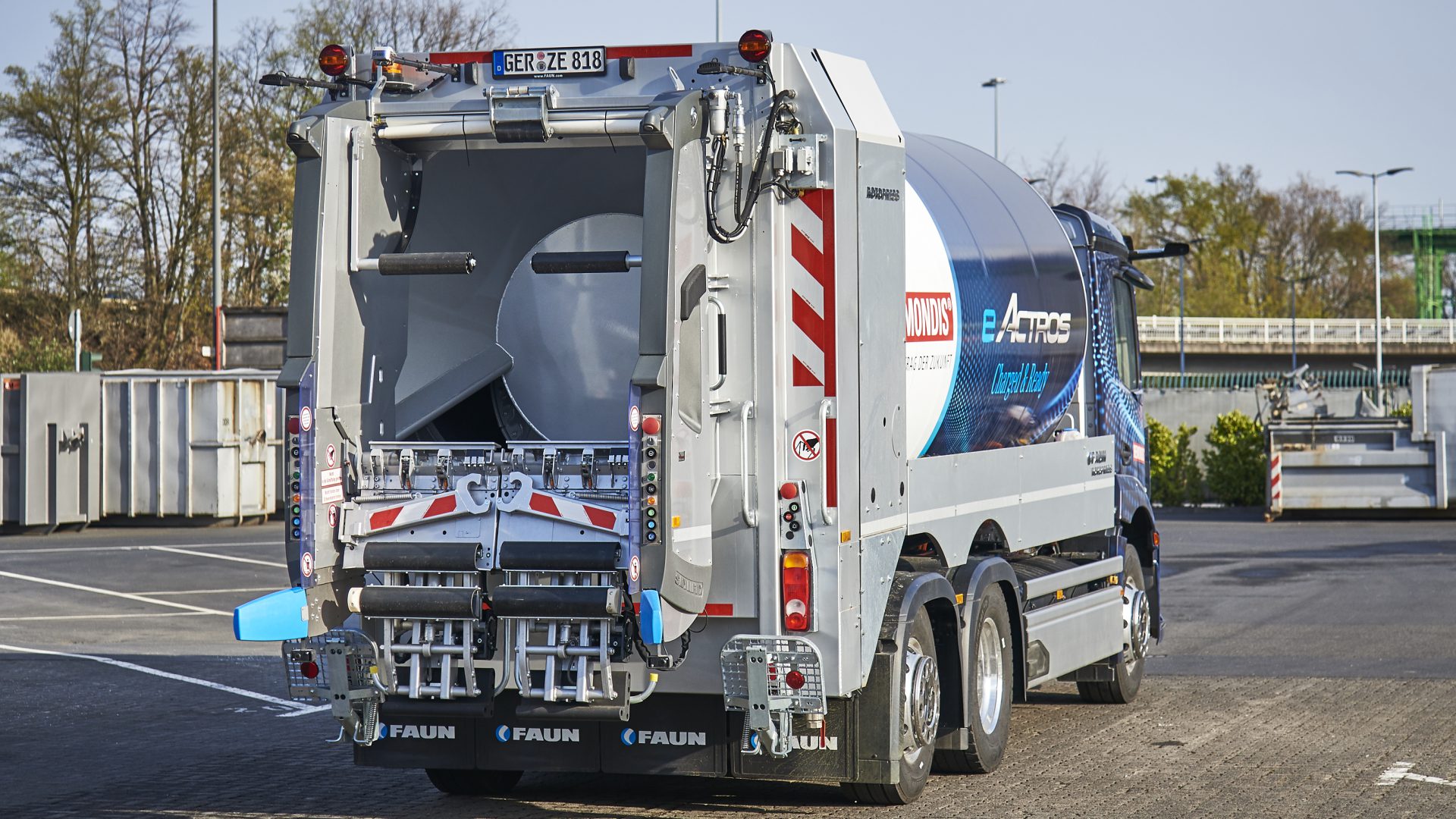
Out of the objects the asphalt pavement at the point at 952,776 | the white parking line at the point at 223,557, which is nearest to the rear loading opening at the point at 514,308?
the asphalt pavement at the point at 952,776

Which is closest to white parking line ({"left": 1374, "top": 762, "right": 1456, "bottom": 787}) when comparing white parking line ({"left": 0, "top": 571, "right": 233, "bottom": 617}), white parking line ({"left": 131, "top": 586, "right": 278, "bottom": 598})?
white parking line ({"left": 0, "top": 571, "right": 233, "bottom": 617})

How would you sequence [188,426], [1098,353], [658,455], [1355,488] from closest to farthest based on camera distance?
1. [658,455]
2. [1098,353]
3. [188,426]
4. [1355,488]

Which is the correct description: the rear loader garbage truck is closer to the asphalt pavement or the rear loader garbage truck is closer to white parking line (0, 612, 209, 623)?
the asphalt pavement

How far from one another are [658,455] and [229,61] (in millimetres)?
36082

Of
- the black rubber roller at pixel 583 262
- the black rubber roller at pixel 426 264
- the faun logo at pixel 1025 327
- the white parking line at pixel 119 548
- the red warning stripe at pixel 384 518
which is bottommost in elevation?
the white parking line at pixel 119 548

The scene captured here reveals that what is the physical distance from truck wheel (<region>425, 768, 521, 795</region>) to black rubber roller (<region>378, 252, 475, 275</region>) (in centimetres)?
249

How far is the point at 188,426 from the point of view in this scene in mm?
25016

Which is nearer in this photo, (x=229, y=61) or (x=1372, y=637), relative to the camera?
(x=1372, y=637)

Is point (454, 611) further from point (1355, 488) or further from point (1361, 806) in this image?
point (1355, 488)

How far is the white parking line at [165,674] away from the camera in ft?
37.7

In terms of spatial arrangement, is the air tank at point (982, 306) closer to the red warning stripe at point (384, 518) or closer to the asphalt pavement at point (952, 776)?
the asphalt pavement at point (952, 776)

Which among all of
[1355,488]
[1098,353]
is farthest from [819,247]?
[1355,488]

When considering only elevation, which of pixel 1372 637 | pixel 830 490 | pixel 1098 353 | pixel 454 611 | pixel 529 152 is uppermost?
pixel 529 152

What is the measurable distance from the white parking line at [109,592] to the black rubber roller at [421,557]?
10037mm
